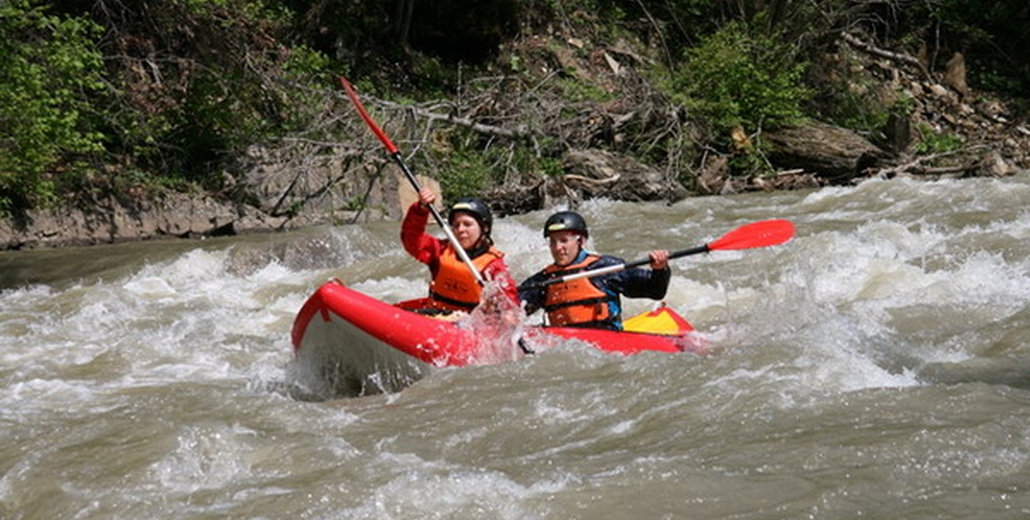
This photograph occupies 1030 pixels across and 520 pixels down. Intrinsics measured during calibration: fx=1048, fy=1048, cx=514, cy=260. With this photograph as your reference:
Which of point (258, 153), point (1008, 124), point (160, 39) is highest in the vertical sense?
point (160, 39)

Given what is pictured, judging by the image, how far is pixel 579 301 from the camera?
4.88 m

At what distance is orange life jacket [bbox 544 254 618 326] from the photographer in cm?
485

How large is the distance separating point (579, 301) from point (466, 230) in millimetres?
632

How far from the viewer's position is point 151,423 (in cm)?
364

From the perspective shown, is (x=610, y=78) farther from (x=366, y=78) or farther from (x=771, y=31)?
(x=366, y=78)

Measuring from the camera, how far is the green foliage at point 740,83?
12.9 meters


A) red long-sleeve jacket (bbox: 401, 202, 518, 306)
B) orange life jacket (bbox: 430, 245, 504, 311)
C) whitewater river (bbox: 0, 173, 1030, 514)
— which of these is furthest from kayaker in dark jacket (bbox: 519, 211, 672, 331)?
whitewater river (bbox: 0, 173, 1030, 514)

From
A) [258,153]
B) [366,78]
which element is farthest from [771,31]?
[258,153]

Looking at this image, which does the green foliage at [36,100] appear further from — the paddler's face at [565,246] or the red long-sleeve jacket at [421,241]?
the paddler's face at [565,246]

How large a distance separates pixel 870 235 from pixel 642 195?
12.0 ft

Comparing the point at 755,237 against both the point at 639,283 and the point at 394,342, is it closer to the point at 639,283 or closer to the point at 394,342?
the point at 639,283

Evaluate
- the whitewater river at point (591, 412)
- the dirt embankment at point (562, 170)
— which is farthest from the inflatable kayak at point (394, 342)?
the dirt embankment at point (562, 170)

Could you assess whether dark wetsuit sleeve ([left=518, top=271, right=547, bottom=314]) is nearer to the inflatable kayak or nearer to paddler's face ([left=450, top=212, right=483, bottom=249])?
paddler's face ([left=450, top=212, right=483, bottom=249])

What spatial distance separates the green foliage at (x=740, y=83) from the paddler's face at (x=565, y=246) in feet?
26.0
